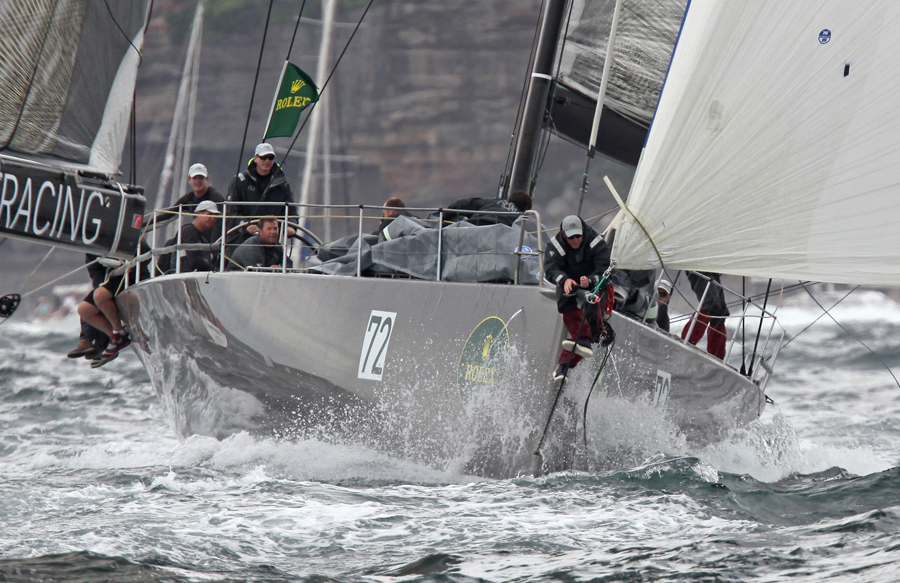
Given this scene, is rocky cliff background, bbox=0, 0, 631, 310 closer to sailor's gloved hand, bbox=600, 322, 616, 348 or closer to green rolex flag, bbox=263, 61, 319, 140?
green rolex flag, bbox=263, 61, 319, 140

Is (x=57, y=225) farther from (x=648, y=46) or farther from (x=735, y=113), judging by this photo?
(x=648, y=46)

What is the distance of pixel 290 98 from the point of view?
6.45m

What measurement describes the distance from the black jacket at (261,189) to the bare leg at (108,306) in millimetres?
1290

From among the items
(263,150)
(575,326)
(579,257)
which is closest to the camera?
(575,326)

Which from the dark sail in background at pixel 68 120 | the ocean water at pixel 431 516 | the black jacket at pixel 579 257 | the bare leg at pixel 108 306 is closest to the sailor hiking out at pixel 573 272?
the black jacket at pixel 579 257

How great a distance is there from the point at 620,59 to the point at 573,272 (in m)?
3.01

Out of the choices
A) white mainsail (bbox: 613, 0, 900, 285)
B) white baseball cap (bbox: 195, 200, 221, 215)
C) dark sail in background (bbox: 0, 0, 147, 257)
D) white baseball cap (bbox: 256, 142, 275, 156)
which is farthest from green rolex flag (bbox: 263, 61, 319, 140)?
white mainsail (bbox: 613, 0, 900, 285)

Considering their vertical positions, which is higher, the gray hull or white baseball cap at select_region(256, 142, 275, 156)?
white baseball cap at select_region(256, 142, 275, 156)

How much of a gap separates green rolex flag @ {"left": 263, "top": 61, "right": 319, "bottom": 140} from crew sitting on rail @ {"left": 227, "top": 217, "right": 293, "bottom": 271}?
64 centimetres

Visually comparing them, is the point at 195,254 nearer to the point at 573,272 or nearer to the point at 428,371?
the point at 428,371

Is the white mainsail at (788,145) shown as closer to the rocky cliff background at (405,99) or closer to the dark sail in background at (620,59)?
the dark sail in background at (620,59)

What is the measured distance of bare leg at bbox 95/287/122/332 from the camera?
7059mm

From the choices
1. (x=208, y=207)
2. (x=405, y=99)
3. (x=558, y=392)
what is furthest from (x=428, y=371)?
(x=405, y=99)

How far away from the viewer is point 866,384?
12.5 metres
